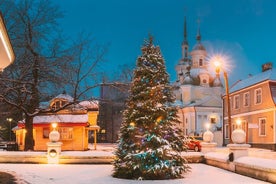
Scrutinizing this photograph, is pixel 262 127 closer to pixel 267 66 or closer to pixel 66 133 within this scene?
pixel 267 66

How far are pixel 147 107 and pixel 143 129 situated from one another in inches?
33.9

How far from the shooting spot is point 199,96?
74.1 meters

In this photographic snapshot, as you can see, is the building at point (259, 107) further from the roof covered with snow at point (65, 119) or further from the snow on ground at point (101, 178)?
the snow on ground at point (101, 178)

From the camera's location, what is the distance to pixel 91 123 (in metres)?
37.7

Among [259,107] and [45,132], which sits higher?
[259,107]

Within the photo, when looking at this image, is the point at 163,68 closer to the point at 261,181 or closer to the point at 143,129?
the point at 143,129

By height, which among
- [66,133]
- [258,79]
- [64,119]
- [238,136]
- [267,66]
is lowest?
[66,133]

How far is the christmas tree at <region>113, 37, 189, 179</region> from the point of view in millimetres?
13875

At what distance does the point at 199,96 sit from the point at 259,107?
3835cm

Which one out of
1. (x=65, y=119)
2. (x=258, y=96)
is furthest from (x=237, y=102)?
(x=65, y=119)

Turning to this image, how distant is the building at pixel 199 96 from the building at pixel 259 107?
19316 mm

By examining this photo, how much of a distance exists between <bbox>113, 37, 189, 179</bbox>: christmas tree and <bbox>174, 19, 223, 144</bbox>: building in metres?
43.7

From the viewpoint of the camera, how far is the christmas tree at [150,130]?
1388 cm

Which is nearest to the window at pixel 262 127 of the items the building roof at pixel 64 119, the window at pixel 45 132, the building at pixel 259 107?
the building at pixel 259 107
